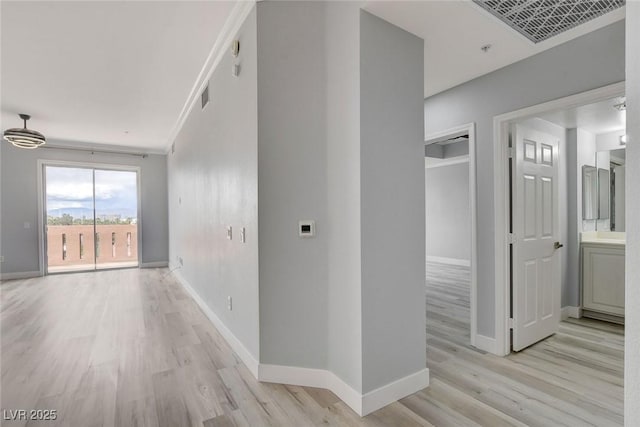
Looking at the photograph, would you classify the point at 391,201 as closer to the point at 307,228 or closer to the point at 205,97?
the point at 307,228

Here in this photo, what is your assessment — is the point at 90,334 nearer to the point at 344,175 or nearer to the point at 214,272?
the point at 214,272

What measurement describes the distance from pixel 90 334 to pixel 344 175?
3.21m

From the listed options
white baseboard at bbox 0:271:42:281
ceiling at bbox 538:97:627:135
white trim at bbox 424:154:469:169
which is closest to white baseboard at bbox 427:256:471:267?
white trim at bbox 424:154:469:169

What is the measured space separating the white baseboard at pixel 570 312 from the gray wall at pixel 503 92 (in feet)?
5.29

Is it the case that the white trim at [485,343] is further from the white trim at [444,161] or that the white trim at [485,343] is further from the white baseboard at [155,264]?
the white baseboard at [155,264]

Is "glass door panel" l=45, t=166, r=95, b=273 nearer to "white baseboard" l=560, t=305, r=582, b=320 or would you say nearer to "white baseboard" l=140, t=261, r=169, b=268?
"white baseboard" l=140, t=261, r=169, b=268

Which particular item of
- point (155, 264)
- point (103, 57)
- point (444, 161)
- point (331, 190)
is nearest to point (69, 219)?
point (155, 264)

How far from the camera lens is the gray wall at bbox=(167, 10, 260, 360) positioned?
2301 mm

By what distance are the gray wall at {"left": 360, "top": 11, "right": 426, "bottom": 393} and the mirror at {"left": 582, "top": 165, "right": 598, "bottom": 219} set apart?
2975mm

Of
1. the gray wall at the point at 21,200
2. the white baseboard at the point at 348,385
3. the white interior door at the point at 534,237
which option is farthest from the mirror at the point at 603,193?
the gray wall at the point at 21,200

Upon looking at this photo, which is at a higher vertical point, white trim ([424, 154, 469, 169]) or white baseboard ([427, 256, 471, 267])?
white trim ([424, 154, 469, 169])

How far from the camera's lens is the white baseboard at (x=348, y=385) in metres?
1.90

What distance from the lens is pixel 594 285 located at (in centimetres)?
354

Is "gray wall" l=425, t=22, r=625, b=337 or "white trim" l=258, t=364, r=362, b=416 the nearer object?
"white trim" l=258, t=364, r=362, b=416
